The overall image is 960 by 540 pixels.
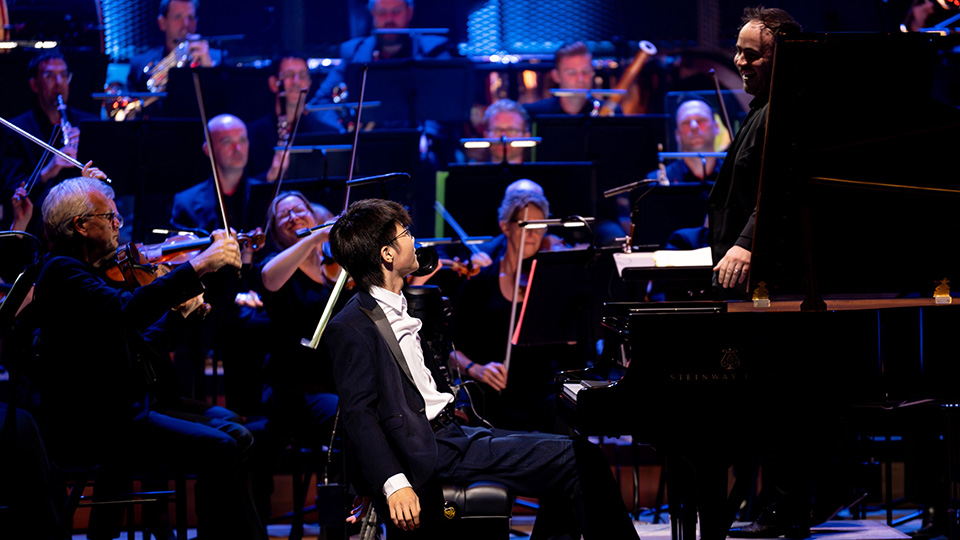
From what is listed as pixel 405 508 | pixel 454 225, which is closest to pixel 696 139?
pixel 454 225

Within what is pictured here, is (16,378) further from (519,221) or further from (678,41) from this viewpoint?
(678,41)

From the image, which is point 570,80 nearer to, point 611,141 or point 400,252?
point 611,141

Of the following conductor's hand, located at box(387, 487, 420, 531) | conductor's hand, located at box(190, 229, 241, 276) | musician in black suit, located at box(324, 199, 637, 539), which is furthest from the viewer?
conductor's hand, located at box(190, 229, 241, 276)

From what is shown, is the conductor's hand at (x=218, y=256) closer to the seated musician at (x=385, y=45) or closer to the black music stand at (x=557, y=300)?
the black music stand at (x=557, y=300)

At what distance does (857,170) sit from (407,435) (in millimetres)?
1356

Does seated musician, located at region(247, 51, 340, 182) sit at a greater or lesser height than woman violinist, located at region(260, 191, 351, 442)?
greater

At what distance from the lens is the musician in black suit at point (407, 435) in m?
2.37

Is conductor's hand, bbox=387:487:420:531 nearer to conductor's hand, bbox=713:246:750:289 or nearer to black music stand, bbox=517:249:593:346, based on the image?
conductor's hand, bbox=713:246:750:289

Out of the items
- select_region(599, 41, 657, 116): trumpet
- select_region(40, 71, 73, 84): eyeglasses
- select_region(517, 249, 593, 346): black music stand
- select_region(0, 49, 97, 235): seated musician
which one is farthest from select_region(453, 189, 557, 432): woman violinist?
select_region(40, 71, 73, 84): eyeglasses

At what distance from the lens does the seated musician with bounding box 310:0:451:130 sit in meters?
6.88

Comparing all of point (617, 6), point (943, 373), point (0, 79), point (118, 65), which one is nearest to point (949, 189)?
point (943, 373)

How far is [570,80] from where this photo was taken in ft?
21.9

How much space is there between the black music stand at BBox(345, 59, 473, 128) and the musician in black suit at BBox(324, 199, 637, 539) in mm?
3704

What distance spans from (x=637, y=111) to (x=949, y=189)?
5.23 meters
